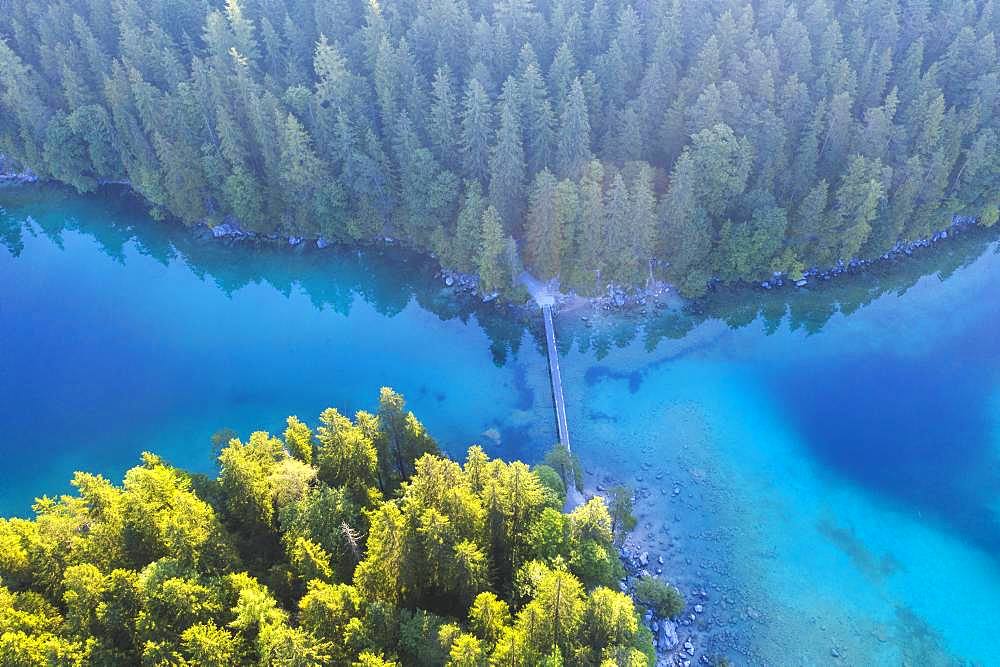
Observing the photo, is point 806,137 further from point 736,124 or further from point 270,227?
point 270,227

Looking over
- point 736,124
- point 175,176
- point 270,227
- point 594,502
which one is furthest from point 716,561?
point 175,176

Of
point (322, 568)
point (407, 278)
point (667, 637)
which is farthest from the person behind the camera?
point (407, 278)

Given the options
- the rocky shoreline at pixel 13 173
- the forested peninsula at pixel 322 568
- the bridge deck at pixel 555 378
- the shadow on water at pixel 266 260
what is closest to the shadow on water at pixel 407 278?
the shadow on water at pixel 266 260

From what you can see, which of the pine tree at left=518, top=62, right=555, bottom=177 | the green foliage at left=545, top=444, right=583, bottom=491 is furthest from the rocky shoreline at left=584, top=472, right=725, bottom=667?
the pine tree at left=518, top=62, right=555, bottom=177

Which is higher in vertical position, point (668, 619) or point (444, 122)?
point (444, 122)

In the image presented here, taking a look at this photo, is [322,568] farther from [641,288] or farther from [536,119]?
[536,119]

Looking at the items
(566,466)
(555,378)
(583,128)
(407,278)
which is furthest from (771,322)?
(407,278)
